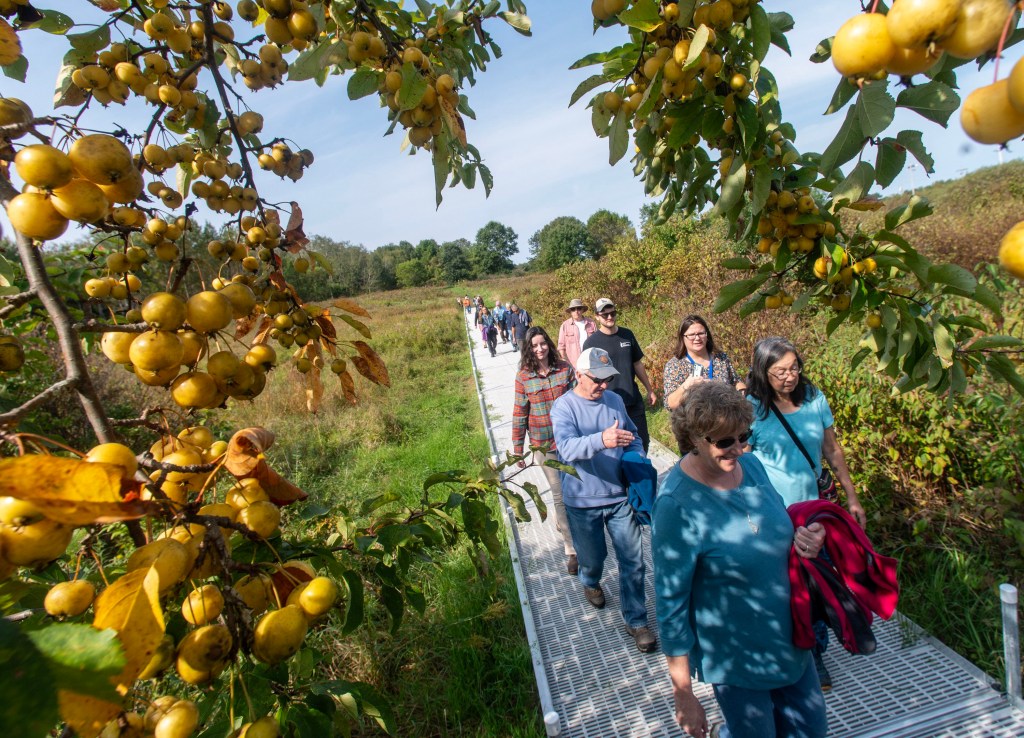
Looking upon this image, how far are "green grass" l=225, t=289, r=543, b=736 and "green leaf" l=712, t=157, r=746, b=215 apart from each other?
2.40 meters

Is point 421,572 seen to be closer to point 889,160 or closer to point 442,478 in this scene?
point 442,478

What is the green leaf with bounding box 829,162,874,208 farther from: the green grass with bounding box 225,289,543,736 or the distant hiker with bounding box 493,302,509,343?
the distant hiker with bounding box 493,302,509,343

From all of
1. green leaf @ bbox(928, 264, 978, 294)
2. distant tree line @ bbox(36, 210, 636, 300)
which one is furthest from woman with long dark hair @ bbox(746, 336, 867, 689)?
distant tree line @ bbox(36, 210, 636, 300)

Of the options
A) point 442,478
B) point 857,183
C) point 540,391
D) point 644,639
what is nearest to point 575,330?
point 540,391

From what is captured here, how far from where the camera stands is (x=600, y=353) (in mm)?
3346

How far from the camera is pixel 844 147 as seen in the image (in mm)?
1079

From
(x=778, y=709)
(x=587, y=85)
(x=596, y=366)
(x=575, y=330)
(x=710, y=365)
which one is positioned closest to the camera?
(x=587, y=85)

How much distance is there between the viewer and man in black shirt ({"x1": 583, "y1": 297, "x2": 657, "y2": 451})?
177 inches

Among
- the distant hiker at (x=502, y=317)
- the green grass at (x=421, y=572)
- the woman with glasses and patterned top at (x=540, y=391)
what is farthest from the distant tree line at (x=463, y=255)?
the woman with glasses and patterned top at (x=540, y=391)

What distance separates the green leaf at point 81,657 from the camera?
21.4 inches

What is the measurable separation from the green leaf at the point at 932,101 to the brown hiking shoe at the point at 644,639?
292cm

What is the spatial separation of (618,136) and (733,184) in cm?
33

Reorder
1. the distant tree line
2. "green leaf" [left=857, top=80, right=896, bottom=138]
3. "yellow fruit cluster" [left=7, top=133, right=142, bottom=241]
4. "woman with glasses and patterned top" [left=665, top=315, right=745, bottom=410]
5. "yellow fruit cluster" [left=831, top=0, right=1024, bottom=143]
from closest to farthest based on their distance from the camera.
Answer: "yellow fruit cluster" [left=831, top=0, right=1024, bottom=143]
"yellow fruit cluster" [left=7, top=133, right=142, bottom=241]
"green leaf" [left=857, top=80, right=896, bottom=138]
"woman with glasses and patterned top" [left=665, top=315, right=745, bottom=410]
the distant tree line

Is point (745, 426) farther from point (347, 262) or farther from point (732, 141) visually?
point (347, 262)
